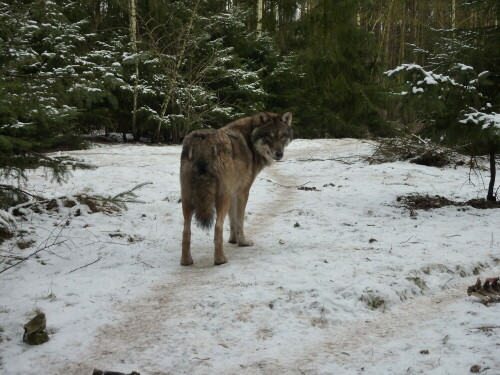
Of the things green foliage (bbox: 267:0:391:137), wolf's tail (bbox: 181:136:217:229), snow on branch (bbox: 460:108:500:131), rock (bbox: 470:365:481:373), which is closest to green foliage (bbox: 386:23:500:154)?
snow on branch (bbox: 460:108:500:131)

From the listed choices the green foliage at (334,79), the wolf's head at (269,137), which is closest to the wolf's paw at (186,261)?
the wolf's head at (269,137)

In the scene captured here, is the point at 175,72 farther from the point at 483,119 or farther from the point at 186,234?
the point at 186,234

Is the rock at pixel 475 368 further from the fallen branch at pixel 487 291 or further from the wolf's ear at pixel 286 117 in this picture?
the wolf's ear at pixel 286 117

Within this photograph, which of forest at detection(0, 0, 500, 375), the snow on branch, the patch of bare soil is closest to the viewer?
forest at detection(0, 0, 500, 375)

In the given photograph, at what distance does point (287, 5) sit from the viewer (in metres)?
27.3

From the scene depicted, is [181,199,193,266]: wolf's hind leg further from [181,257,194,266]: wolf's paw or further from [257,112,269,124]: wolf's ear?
[257,112,269,124]: wolf's ear

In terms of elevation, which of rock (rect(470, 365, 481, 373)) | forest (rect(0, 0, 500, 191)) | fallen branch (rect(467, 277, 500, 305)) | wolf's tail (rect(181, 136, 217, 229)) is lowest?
rock (rect(470, 365, 481, 373))

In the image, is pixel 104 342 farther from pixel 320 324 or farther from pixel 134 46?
pixel 134 46

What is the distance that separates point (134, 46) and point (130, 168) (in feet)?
30.2

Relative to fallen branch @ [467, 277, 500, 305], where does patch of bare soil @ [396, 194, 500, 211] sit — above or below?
above

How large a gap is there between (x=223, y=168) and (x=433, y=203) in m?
5.74

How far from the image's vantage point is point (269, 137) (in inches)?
269

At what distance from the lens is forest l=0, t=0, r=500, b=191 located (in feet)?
21.1

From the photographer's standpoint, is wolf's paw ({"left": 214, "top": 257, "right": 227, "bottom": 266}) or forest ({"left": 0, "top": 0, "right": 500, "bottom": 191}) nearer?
wolf's paw ({"left": 214, "top": 257, "right": 227, "bottom": 266})
